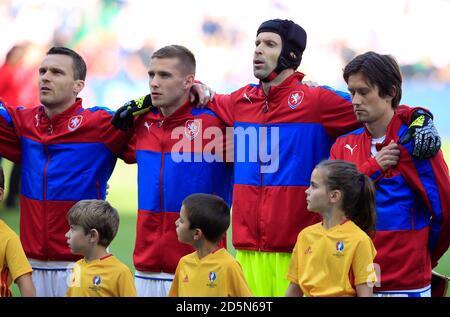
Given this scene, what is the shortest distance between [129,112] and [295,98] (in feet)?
3.50

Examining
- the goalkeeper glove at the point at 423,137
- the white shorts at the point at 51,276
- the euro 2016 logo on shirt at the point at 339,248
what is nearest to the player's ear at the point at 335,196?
the euro 2016 logo on shirt at the point at 339,248

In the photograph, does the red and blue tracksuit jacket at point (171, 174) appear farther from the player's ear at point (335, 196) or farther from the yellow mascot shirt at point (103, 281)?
the player's ear at point (335, 196)

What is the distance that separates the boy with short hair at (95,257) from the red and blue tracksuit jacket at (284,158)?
2.83 feet

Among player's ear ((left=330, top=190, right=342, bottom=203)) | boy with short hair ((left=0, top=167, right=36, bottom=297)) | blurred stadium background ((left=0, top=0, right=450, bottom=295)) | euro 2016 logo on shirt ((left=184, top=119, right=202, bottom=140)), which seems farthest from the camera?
blurred stadium background ((left=0, top=0, right=450, bottom=295))

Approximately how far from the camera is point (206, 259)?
4.76 m

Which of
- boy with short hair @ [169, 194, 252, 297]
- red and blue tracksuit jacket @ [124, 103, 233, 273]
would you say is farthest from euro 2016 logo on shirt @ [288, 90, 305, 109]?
boy with short hair @ [169, 194, 252, 297]

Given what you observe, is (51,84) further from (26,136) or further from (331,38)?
(331,38)

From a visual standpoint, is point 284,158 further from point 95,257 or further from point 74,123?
point 74,123

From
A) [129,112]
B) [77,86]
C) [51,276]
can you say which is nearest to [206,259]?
[129,112]

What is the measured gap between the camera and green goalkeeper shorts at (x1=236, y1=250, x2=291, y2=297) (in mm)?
5383

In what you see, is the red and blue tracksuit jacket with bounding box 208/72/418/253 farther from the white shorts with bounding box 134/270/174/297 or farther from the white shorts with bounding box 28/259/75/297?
the white shorts with bounding box 28/259/75/297

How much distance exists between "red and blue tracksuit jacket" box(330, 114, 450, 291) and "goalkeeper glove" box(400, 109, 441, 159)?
0.06 metres

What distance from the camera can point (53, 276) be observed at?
5.92 metres

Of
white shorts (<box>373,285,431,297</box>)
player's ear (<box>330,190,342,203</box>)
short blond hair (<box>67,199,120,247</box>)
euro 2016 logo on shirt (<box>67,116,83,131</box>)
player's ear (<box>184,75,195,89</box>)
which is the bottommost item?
white shorts (<box>373,285,431,297</box>)
